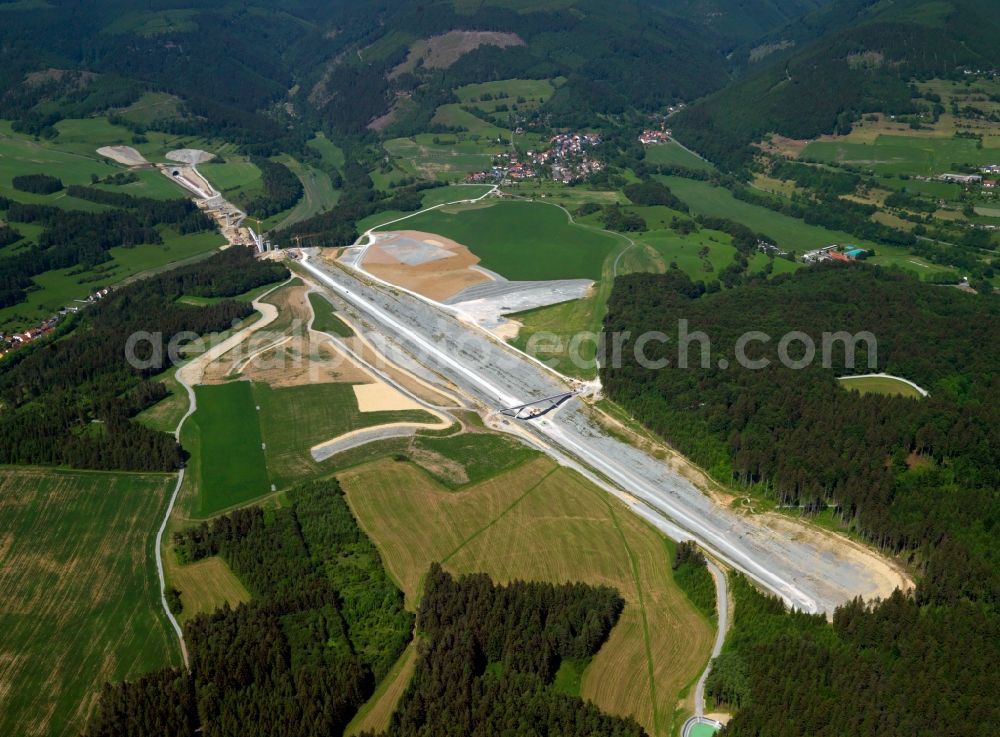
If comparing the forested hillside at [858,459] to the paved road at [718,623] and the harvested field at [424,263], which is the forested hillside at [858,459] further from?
the harvested field at [424,263]

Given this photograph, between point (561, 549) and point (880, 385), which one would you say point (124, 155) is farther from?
point (880, 385)

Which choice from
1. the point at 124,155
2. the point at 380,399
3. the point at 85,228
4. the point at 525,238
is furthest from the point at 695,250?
the point at 124,155

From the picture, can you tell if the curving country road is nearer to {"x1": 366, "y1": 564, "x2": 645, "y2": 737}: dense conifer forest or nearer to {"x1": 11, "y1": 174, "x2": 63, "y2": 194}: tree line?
{"x1": 366, "y1": 564, "x2": 645, "y2": 737}: dense conifer forest

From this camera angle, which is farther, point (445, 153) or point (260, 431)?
point (445, 153)

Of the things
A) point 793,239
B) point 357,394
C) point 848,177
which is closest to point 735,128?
point 848,177

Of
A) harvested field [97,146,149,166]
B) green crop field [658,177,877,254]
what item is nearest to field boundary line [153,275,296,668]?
green crop field [658,177,877,254]

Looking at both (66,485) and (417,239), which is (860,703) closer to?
(66,485)
